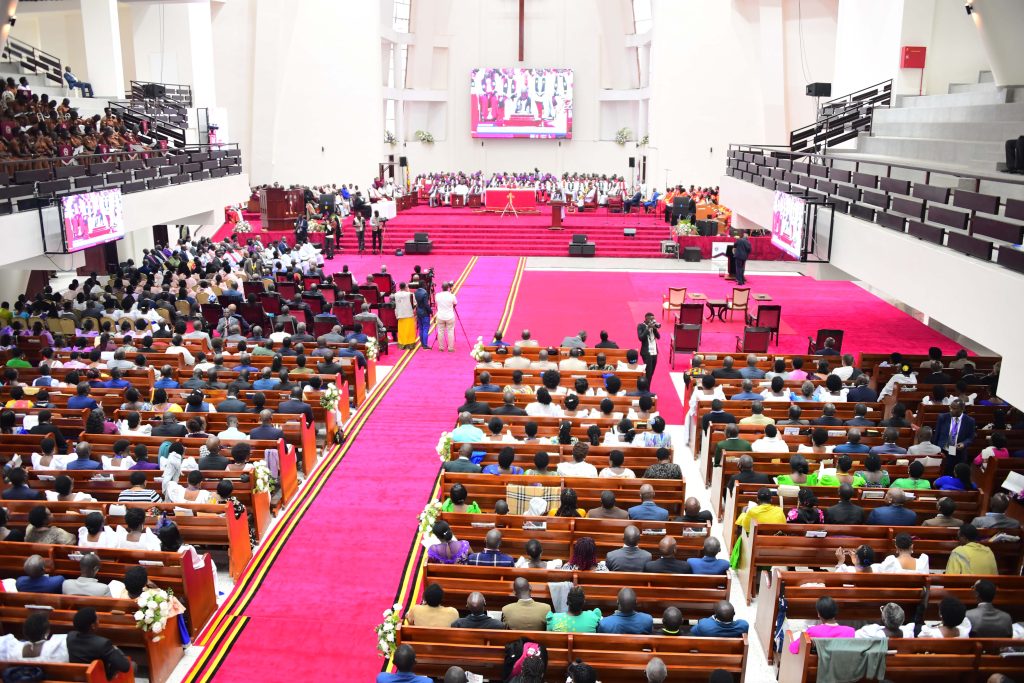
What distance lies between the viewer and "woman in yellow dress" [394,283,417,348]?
57.5 feet

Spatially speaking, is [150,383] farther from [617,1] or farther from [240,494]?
[617,1]

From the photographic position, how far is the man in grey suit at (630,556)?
754 cm

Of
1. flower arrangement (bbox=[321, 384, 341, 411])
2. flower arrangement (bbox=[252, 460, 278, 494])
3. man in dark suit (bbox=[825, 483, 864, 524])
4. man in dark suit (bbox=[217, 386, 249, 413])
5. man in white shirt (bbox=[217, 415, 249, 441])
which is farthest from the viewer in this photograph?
flower arrangement (bbox=[321, 384, 341, 411])

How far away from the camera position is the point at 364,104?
37812 mm

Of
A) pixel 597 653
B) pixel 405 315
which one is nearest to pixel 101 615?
pixel 597 653

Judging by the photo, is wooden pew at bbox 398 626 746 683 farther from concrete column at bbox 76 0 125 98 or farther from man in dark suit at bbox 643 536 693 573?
concrete column at bbox 76 0 125 98

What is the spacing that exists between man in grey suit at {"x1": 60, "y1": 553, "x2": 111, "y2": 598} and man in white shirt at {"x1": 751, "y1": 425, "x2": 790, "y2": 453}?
7181 millimetres

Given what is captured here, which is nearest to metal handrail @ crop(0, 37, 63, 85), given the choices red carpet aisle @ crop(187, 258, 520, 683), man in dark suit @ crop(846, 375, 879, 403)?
red carpet aisle @ crop(187, 258, 520, 683)

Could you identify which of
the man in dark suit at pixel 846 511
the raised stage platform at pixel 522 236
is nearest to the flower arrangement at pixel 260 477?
the man in dark suit at pixel 846 511

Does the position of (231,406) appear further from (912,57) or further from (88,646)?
(912,57)

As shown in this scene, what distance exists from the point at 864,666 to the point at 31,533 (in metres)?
7.35

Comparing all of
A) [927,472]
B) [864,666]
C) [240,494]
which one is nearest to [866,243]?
[927,472]

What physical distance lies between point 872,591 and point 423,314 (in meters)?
11.9

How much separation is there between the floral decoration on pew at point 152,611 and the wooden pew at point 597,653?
1994 mm
